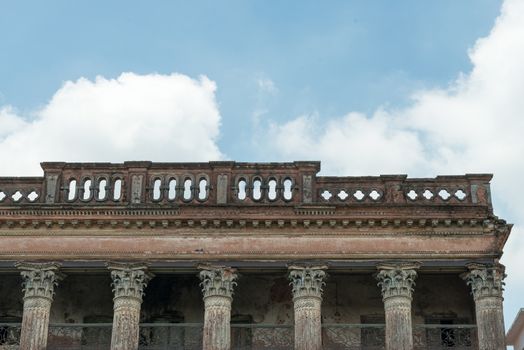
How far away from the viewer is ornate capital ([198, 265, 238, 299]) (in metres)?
27.3

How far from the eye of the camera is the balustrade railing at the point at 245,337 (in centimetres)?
2825

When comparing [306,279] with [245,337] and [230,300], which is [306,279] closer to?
[230,300]

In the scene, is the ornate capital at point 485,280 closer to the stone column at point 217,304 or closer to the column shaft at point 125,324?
the stone column at point 217,304

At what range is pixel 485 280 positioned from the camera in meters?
27.0

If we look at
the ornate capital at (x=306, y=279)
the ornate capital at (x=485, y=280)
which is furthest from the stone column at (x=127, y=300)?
the ornate capital at (x=485, y=280)

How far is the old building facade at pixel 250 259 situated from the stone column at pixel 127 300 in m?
0.04

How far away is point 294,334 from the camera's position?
27.0m

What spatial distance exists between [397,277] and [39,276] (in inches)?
404

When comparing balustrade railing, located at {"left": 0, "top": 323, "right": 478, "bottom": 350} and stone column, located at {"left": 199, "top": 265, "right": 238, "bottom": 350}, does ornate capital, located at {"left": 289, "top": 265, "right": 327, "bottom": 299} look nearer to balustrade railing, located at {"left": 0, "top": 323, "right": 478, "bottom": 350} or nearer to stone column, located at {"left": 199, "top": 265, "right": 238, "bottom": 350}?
balustrade railing, located at {"left": 0, "top": 323, "right": 478, "bottom": 350}

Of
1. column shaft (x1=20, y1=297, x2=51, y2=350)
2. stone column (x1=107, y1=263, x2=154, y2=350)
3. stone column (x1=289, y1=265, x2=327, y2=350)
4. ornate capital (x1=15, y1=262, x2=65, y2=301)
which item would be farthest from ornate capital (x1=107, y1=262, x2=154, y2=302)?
stone column (x1=289, y1=265, x2=327, y2=350)

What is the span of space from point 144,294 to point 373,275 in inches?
272

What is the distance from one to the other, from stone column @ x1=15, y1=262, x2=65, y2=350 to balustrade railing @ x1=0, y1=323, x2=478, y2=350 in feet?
3.18

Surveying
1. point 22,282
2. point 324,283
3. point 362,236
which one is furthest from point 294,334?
point 22,282

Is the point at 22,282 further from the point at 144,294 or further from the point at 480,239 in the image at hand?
the point at 480,239
